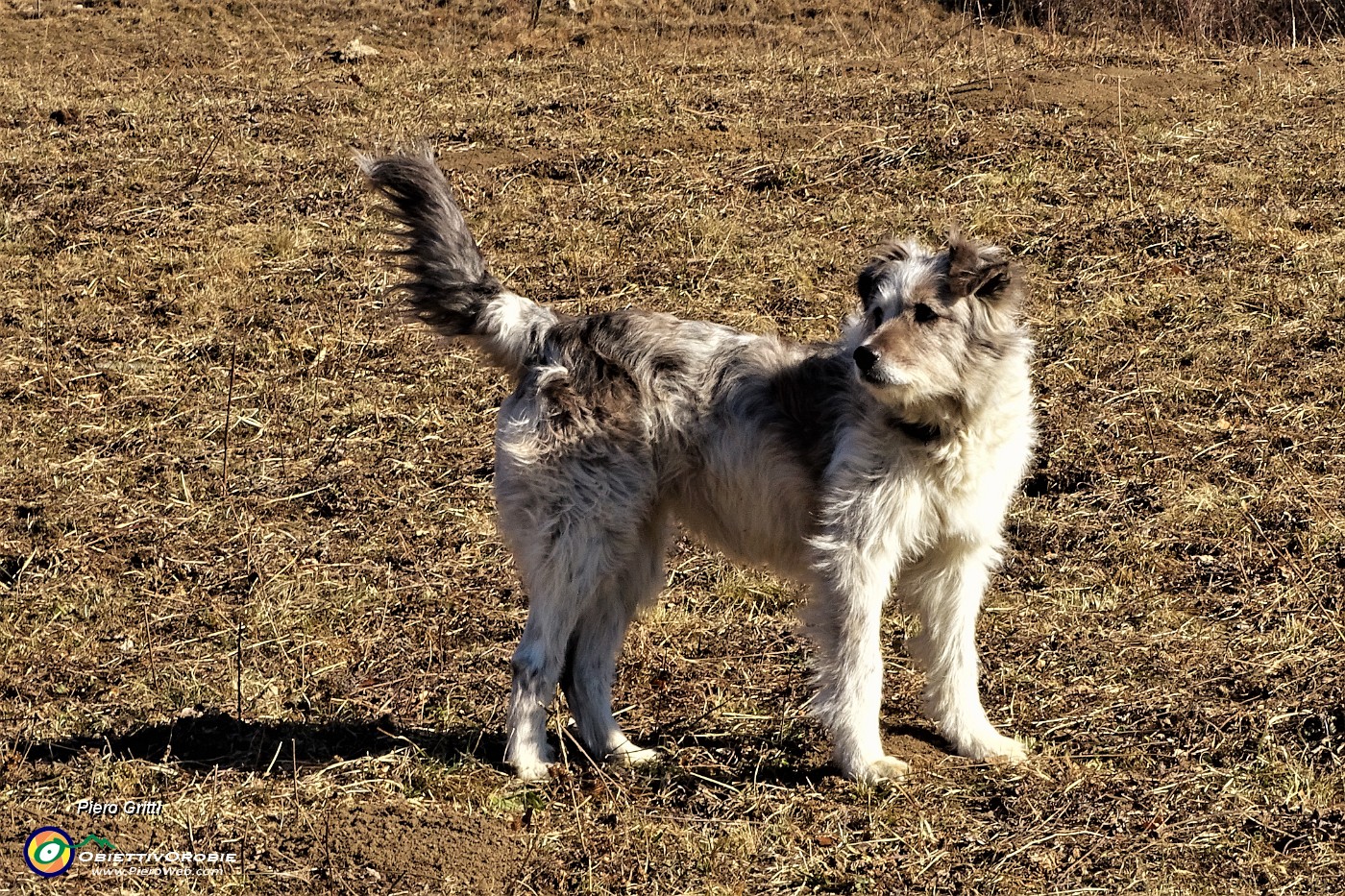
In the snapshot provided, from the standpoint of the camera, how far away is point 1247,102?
12680mm

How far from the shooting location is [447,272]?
5.86 m

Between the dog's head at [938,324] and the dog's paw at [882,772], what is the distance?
1.31 metres

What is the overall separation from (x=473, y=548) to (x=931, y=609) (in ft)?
9.47

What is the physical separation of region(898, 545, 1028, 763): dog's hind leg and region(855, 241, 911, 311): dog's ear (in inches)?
39.1

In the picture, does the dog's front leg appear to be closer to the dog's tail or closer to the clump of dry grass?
the dog's tail

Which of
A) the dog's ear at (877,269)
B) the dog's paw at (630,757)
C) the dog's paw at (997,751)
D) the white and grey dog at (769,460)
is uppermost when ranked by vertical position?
the dog's ear at (877,269)

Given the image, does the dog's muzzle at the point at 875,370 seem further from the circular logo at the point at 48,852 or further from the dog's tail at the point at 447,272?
the circular logo at the point at 48,852

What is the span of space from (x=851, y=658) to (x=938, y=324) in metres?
1.23

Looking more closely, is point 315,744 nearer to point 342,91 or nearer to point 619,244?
point 619,244

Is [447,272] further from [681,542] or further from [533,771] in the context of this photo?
[681,542]

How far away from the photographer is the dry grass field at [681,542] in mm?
5301

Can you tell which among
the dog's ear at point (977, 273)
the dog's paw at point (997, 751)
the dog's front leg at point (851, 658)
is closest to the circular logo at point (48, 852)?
the dog's front leg at point (851, 658)

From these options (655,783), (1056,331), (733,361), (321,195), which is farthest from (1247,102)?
(655,783)

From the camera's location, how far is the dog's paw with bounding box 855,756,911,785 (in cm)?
550
